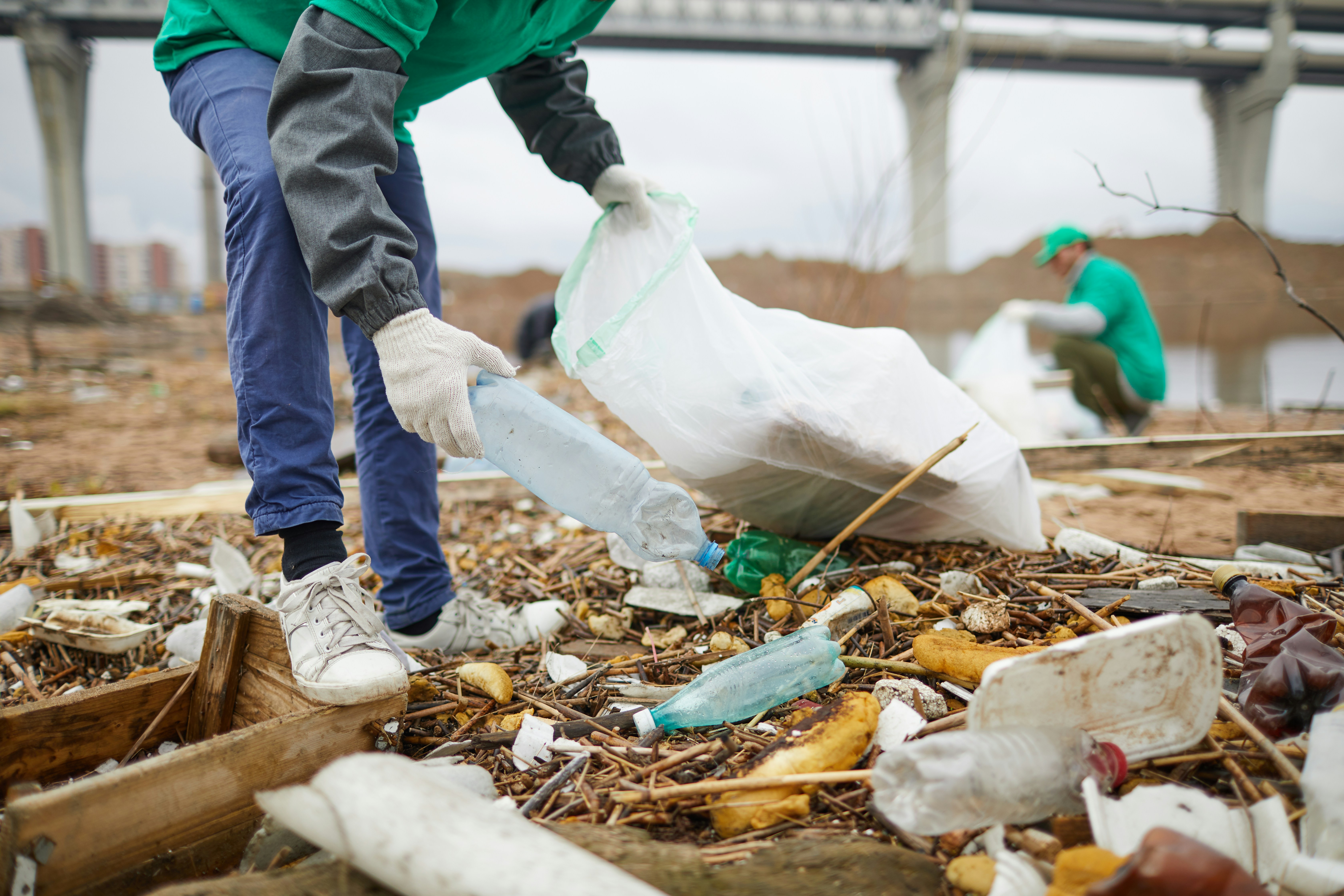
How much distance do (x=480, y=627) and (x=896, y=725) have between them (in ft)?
3.29

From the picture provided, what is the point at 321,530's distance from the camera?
122cm

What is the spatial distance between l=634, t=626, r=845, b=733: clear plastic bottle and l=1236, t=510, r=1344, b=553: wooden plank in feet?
5.45

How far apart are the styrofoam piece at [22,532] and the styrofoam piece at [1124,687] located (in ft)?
9.60

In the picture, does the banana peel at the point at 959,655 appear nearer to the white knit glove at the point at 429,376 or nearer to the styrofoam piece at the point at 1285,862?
the styrofoam piece at the point at 1285,862

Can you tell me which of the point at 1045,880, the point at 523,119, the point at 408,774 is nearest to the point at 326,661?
the point at 408,774

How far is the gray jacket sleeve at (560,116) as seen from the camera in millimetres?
1691

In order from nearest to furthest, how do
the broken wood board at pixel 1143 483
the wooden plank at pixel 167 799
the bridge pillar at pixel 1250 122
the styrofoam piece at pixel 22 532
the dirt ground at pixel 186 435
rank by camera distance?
the wooden plank at pixel 167 799 < the styrofoam piece at pixel 22 532 < the dirt ground at pixel 186 435 < the broken wood board at pixel 1143 483 < the bridge pillar at pixel 1250 122

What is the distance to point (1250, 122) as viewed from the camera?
19219mm

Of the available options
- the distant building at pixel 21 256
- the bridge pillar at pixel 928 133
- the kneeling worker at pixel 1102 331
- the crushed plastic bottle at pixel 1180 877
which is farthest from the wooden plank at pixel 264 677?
the distant building at pixel 21 256

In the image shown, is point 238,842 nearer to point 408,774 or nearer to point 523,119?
point 408,774

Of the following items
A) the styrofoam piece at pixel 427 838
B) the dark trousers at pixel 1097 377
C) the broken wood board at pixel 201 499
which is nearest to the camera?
the styrofoam piece at pixel 427 838

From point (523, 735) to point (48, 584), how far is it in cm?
170

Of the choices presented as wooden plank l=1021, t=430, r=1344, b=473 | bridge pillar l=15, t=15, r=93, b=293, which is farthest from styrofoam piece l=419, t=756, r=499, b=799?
bridge pillar l=15, t=15, r=93, b=293

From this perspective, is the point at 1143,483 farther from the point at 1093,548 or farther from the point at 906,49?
the point at 906,49
